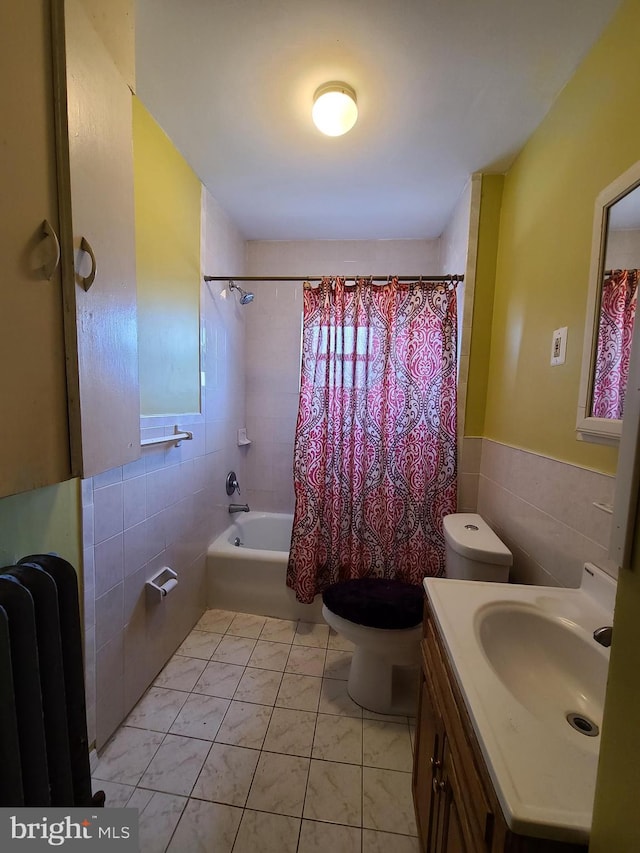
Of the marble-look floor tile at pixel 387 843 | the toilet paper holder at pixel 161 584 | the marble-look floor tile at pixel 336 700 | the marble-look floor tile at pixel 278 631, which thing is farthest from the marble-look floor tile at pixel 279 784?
the toilet paper holder at pixel 161 584

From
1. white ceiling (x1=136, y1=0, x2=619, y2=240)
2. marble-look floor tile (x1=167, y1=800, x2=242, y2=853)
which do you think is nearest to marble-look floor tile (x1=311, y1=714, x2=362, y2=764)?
marble-look floor tile (x1=167, y1=800, x2=242, y2=853)

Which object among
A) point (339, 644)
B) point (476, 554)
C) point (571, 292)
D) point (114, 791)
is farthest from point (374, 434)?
point (114, 791)

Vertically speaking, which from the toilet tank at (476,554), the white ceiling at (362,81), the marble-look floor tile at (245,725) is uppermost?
the white ceiling at (362,81)

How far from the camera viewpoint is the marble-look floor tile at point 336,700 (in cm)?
144

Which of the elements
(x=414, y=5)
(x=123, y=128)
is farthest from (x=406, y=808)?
(x=414, y=5)

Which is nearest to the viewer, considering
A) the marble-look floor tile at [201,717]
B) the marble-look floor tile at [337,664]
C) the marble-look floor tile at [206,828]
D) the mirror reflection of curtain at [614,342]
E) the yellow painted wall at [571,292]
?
the yellow painted wall at [571,292]

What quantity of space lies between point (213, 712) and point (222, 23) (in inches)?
99.5

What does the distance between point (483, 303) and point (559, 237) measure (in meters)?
0.56

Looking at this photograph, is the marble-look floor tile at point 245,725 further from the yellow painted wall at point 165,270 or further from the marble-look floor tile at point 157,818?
the yellow painted wall at point 165,270

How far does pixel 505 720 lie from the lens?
568mm

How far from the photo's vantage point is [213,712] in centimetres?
141

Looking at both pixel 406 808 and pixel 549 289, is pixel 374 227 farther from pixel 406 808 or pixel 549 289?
pixel 406 808

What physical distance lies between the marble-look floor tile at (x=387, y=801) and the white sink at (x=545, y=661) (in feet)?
2.38

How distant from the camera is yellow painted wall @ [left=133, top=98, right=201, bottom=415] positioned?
137 centimetres
